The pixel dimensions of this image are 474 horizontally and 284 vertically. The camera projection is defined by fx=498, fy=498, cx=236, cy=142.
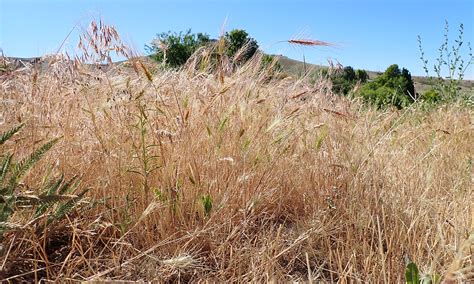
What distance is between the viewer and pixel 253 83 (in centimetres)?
232

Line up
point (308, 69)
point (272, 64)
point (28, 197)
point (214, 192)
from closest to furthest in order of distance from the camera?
point (28, 197) < point (214, 192) < point (272, 64) < point (308, 69)

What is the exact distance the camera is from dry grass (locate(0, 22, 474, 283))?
1438mm

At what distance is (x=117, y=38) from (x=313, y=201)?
3.02ft

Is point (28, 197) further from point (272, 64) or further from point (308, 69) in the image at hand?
point (308, 69)

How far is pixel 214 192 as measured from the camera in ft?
5.63

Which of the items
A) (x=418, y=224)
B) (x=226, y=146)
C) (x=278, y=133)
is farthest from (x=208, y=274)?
(x=278, y=133)

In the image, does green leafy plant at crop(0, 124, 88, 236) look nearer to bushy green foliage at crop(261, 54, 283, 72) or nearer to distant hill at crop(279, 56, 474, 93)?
bushy green foliage at crop(261, 54, 283, 72)

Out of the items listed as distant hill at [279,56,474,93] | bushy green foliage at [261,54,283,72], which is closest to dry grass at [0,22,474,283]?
bushy green foliage at [261,54,283,72]

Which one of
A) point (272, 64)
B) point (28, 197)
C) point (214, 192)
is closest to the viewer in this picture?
point (28, 197)

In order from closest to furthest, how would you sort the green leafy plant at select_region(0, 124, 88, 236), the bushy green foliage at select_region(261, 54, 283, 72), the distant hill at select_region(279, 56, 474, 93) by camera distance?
the green leafy plant at select_region(0, 124, 88, 236) < the bushy green foliage at select_region(261, 54, 283, 72) < the distant hill at select_region(279, 56, 474, 93)

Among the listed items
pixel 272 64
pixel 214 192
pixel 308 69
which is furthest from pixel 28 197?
pixel 308 69

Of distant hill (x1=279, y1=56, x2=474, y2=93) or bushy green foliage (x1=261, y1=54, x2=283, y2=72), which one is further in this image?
distant hill (x1=279, y1=56, x2=474, y2=93)

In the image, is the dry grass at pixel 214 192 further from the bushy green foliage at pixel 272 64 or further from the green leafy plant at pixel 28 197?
the bushy green foliage at pixel 272 64

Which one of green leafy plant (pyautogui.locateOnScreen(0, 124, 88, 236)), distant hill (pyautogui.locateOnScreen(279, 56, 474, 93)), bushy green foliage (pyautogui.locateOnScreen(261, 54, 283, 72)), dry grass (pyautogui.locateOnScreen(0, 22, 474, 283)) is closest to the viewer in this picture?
green leafy plant (pyautogui.locateOnScreen(0, 124, 88, 236))
